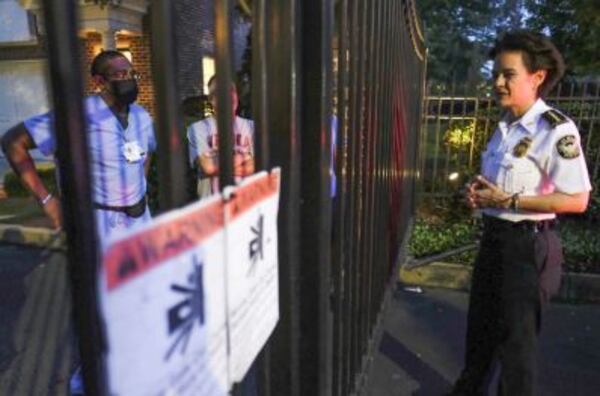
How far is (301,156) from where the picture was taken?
118cm

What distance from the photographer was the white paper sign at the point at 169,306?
1.85ft

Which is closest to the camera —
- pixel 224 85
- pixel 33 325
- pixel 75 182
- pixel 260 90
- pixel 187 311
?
pixel 75 182

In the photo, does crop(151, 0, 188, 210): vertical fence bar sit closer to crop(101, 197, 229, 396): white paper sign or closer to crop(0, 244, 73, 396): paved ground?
A: crop(101, 197, 229, 396): white paper sign

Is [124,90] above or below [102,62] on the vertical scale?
below

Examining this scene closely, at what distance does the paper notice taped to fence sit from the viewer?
57cm

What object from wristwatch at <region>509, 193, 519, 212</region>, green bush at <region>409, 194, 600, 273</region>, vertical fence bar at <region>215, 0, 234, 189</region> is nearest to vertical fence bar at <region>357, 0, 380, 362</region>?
wristwatch at <region>509, 193, 519, 212</region>

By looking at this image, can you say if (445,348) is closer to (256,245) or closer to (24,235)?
(256,245)

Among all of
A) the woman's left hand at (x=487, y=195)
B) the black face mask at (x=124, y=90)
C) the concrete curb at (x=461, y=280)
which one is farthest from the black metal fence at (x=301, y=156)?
the concrete curb at (x=461, y=280)

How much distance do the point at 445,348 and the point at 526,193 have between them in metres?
1.71

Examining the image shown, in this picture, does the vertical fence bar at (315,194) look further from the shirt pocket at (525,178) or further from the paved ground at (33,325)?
the shirt pocket at (525,178)

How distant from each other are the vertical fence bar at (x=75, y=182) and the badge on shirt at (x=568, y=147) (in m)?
2.42

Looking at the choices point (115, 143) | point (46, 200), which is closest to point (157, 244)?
point (115, 143)

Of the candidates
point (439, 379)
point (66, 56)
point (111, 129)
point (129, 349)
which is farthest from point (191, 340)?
point (439, 379)

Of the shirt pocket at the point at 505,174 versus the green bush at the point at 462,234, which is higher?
the shirt pocket at the point at 505,174
